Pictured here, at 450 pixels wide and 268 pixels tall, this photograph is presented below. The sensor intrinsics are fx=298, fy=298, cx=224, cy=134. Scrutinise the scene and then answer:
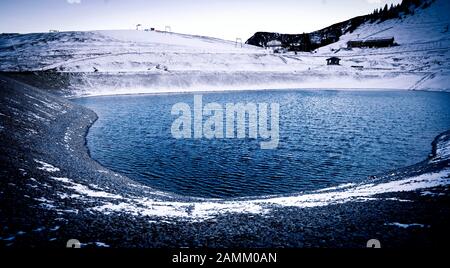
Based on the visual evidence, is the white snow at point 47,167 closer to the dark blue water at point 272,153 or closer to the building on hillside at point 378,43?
the dark blue water at point 272,153

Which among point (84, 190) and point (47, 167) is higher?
point (47, 167)

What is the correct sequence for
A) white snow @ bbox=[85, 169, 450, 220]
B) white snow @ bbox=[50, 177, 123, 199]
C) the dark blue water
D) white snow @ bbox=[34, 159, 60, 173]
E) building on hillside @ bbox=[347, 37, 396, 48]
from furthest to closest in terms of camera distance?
building on hillside @ bbox=[347, 37, 396, 48]
the dark blue water
white snow @ bbox=[34, 159, 60, 173]
white snow @ bbox=[50, 177, 123, 199]
white snow @ bbox=[85, 169, 450, 220]

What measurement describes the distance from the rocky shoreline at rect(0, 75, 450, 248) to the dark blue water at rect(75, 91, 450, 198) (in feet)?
13.1

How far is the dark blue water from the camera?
78.5ft

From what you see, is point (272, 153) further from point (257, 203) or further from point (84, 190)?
point (84, 190)

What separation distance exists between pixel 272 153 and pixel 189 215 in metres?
17.1

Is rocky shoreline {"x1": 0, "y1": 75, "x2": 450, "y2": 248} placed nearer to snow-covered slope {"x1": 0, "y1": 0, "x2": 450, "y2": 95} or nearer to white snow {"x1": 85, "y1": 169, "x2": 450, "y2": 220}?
white snow {"x1": 85, "y1": 169, "x2": 450, "y2": 220}

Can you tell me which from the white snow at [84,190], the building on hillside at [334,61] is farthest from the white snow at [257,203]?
the building on hillside at [334,61]

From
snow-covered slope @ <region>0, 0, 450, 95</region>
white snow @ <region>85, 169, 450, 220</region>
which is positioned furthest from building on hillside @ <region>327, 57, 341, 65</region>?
white snow @ <region>85, 169, 450, 220</region>

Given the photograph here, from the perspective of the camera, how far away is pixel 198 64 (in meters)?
115

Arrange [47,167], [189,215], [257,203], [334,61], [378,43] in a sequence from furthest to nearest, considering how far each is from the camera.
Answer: [378,43]
[334,61]
[47,167]
[257,203]
[189,215]

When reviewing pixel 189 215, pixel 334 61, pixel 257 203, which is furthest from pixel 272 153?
pixel 334 61

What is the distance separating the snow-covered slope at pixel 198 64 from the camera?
95875mm
